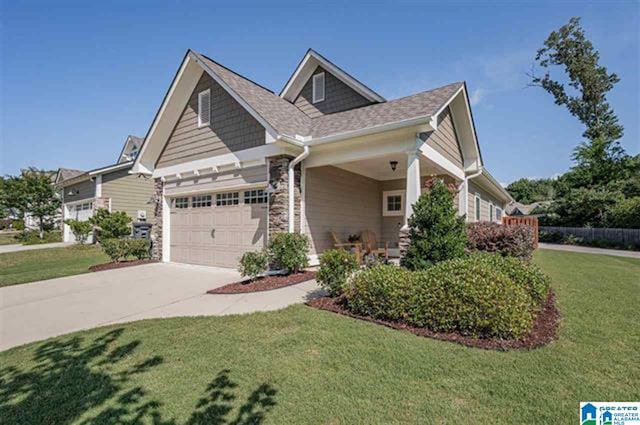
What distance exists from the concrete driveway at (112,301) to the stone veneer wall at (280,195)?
182cm

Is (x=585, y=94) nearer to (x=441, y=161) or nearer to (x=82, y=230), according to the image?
(x=441, y=161)

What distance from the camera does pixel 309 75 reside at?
12.3 meters

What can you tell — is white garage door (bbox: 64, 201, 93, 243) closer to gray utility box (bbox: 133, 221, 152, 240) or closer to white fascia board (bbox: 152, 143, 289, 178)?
gray utility box (bbox: 133, 221, 152, 240)

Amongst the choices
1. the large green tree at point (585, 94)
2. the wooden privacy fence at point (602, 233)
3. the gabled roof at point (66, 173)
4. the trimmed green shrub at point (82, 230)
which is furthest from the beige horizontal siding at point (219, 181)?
the large green tree at point (585, 94)

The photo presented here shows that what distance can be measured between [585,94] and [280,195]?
33156 millimetres

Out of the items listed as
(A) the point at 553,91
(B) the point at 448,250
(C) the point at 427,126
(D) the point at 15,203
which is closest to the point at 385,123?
(C) the point at 427,126

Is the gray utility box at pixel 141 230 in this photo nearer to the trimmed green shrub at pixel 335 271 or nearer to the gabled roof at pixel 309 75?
the gabled roof at pixel 309 75

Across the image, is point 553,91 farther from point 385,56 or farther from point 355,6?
point 355,6

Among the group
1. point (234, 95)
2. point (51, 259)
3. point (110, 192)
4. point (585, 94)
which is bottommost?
point (51, 259)

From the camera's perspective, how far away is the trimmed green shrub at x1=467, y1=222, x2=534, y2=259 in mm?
7372

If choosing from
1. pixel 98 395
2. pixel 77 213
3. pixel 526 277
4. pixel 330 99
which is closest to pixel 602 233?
pixel 330 99

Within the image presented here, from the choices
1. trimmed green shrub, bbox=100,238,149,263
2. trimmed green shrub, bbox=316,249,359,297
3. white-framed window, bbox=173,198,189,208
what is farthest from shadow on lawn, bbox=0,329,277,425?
trimmed green shrub, bbox=100,238,149,263

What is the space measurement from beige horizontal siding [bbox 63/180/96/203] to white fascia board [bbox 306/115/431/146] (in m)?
18.0

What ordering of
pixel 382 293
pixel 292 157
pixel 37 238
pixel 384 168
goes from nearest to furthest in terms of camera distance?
pixel 382 293 < pixel 292 157 < pixel 384 168 < pixel 37 238
